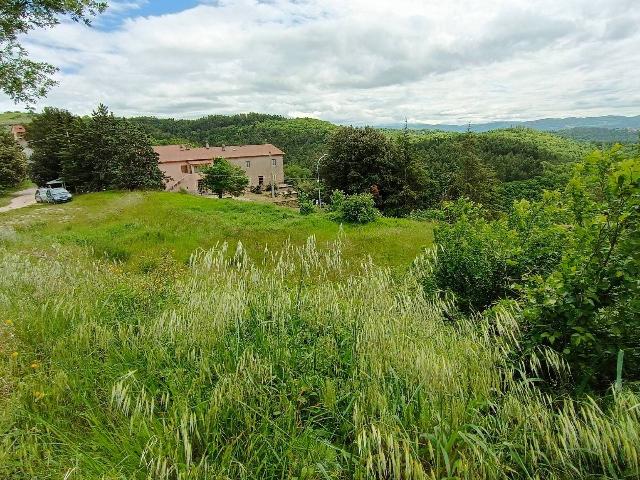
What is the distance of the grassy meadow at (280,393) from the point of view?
2.23 metres

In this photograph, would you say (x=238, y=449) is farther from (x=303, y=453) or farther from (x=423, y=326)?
(x=423, y=326)

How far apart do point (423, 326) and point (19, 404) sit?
11.4 feet

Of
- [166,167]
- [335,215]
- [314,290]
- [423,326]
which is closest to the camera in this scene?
[423,326]

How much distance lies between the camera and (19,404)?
120 inches

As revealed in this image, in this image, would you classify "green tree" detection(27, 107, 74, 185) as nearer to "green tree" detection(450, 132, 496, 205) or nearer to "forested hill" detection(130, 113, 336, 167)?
"green tree" detection(450, 132, 496, 205)

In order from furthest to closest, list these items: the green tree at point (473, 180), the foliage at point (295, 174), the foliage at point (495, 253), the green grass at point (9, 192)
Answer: the foliage at point (295, 174)
the green tree at point (473, 180)
the green grass at point (9, 192)
the foliage at point (495, 253)

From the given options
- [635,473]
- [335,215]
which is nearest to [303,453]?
[635,473]

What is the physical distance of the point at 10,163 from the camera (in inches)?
1518

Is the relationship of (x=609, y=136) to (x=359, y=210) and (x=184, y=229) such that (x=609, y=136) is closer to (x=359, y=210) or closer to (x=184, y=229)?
(x=359, y=210)

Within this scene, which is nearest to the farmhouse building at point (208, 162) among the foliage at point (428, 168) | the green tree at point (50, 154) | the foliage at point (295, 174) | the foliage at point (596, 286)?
the foliage at point (428, 168)

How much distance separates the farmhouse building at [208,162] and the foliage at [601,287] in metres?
46.9

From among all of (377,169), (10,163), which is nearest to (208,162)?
(10,163)

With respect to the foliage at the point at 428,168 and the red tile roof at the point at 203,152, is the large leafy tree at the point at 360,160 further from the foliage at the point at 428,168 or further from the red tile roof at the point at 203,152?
the red tile roof at the point at 203,152

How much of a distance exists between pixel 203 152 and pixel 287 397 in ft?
194
